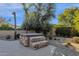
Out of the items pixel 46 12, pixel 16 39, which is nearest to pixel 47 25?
pixel 46 12

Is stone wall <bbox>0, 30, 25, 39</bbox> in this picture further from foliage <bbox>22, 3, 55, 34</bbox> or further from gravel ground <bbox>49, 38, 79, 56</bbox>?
gravel ground <bbox>49, 38, 79, 56</bbox>

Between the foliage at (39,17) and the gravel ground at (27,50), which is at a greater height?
the foliage at (39,17)

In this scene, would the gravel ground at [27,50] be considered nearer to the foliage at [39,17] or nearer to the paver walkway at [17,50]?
the paver walkway at [17,50]

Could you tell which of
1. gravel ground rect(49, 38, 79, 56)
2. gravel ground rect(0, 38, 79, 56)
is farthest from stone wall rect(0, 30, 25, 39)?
gravel ground rect(49, 38, 79, 56)

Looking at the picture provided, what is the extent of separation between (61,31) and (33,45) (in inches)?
11.2

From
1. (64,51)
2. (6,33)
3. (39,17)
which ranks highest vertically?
(39,17)

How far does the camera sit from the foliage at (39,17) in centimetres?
247

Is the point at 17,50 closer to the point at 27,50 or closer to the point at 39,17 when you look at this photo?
the point at 27,50

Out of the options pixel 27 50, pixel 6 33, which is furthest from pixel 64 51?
pixel 6 33

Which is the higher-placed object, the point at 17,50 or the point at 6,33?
the point at 6,33

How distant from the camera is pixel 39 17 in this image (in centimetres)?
250

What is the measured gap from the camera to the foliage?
247cm

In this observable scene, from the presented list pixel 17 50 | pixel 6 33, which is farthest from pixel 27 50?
pixel 6 33

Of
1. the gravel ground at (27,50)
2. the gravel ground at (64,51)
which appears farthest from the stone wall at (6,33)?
the gravel ground at (64,51)
